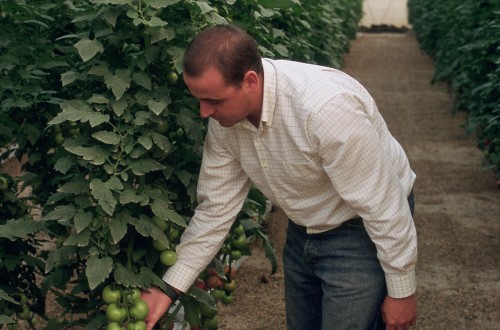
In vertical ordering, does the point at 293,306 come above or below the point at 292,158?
below

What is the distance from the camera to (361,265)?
2.85 metres

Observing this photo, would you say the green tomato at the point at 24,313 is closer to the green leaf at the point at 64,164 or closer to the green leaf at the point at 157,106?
the green leaf at the point at 64,164

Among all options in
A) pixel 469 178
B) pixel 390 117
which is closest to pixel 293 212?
pixel 469 178

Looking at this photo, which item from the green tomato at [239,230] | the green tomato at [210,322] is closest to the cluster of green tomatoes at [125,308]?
the green tomato at [210,322]

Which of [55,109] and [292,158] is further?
[55,109]

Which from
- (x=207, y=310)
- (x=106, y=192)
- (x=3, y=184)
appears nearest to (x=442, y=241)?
(x=207, y=310)

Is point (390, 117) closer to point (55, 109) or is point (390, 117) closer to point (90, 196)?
point (55, 109)

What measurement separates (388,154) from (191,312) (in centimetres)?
90

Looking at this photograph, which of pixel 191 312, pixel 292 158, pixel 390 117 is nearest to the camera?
pixel 292 158

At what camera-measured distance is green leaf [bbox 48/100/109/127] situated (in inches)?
107

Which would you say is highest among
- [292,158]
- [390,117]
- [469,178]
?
[292,158]

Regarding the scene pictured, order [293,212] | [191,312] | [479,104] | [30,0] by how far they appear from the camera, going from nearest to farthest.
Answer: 1. [293,212]
2. [191,312]
3. [30,0]
4. [479,104]

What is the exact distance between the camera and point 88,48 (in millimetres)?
2828

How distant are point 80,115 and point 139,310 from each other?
2.04ft
